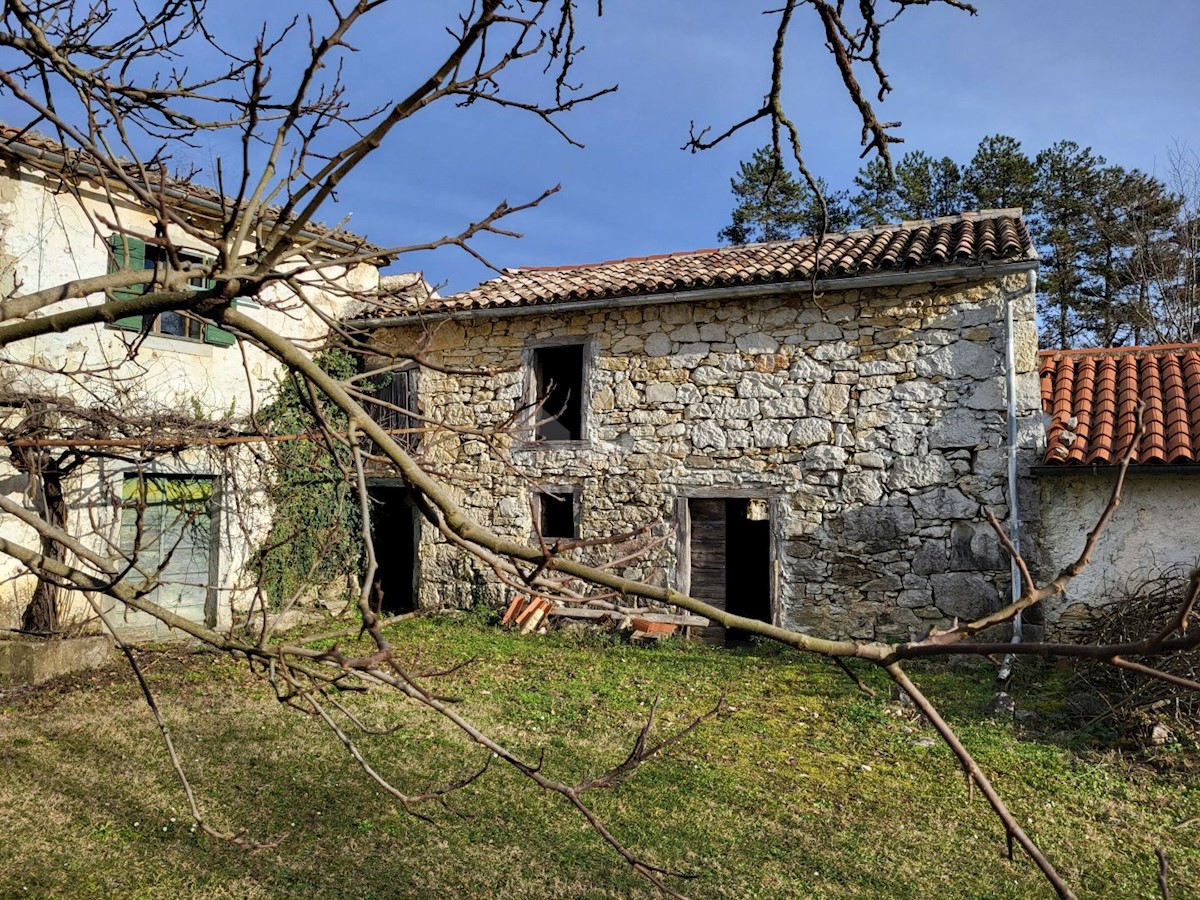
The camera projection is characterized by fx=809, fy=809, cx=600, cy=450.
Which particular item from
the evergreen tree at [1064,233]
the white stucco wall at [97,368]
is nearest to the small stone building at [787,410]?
the white stucco wall at [97,368]

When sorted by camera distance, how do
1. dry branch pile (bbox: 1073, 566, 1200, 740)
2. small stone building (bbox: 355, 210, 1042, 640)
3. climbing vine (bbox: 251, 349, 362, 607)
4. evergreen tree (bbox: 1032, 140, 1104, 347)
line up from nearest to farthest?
dry branch pile (bbox: 1073, 566, 1200, 740) → small stone building (bbox: 355, 210, 1042, 640) → climbing vine (bbox: 251, 349, 362, 607) → evergreen tree (bbox: 1032, 140, 1104, 347)

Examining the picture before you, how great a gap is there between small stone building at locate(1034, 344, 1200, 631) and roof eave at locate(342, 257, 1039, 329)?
166cm

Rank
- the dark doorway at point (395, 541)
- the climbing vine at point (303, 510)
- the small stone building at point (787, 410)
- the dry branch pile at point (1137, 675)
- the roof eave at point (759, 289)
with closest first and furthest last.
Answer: the dry branch pile at point (1137, 675), the roof eave at point (759, 289), the small stone building at point (787, 410), the climbing vine at point (303, 510), the dark doorway at point (395, 541)

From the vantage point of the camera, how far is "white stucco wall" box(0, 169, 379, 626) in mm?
7977

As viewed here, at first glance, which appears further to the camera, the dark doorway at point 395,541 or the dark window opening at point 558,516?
the dark doorway at point 395,541

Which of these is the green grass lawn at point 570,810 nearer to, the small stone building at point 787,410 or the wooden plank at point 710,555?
the small stone building at point 787,410

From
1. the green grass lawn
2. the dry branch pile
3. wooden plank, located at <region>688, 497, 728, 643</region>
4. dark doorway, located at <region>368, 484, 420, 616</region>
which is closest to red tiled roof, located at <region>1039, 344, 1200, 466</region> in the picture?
the dry branch pile

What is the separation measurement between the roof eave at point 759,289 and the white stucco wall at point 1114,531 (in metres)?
2.16

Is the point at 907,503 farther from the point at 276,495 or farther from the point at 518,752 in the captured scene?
the point at 276,495

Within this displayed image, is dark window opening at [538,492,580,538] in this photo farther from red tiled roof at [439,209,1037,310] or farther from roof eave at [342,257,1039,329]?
red tiled roof at [439,209,1037,310]

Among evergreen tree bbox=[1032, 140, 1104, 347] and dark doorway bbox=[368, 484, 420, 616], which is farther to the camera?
evergreen tree bbox=[1032, 140, 1104, 347]

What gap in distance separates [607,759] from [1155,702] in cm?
388

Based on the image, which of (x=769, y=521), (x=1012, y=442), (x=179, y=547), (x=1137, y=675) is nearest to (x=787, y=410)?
(x=769, y=521)

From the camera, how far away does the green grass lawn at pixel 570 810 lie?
13.3 ft
